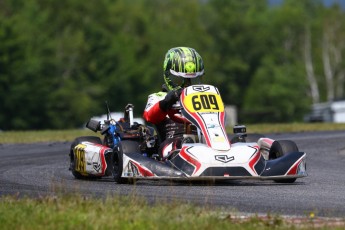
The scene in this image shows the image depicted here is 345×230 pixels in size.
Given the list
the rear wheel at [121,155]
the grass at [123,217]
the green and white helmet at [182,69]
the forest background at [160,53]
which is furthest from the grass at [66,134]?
the forest background at [160,53]

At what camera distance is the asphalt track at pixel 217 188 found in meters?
9.65

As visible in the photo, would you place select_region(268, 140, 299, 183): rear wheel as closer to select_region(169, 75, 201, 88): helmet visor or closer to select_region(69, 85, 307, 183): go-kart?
select_region(69, 85, 307, 183): go-kart

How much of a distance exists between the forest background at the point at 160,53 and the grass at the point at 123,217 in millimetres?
56863

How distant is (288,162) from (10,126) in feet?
166

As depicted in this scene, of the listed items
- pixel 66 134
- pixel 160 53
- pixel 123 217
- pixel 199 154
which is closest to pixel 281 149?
pixel 199 154

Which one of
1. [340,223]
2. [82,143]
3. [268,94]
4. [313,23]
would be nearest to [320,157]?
[82,143]

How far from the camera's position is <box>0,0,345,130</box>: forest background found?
70.7 meters

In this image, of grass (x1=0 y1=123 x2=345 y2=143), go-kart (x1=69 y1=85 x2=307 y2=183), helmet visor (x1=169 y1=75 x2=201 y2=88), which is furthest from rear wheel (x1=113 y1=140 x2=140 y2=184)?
grass (x1=0 y1=123 x2=345 y2=143)

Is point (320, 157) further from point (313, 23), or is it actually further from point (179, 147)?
point (313, 23)

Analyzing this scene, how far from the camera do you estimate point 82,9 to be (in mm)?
80812

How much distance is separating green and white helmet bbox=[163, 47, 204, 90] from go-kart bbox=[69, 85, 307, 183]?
653 millimetres

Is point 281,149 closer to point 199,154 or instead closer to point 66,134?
point 199,154

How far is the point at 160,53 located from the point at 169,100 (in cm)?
7344

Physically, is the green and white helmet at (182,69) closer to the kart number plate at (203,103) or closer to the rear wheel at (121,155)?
the kart number plate at (203,103)
